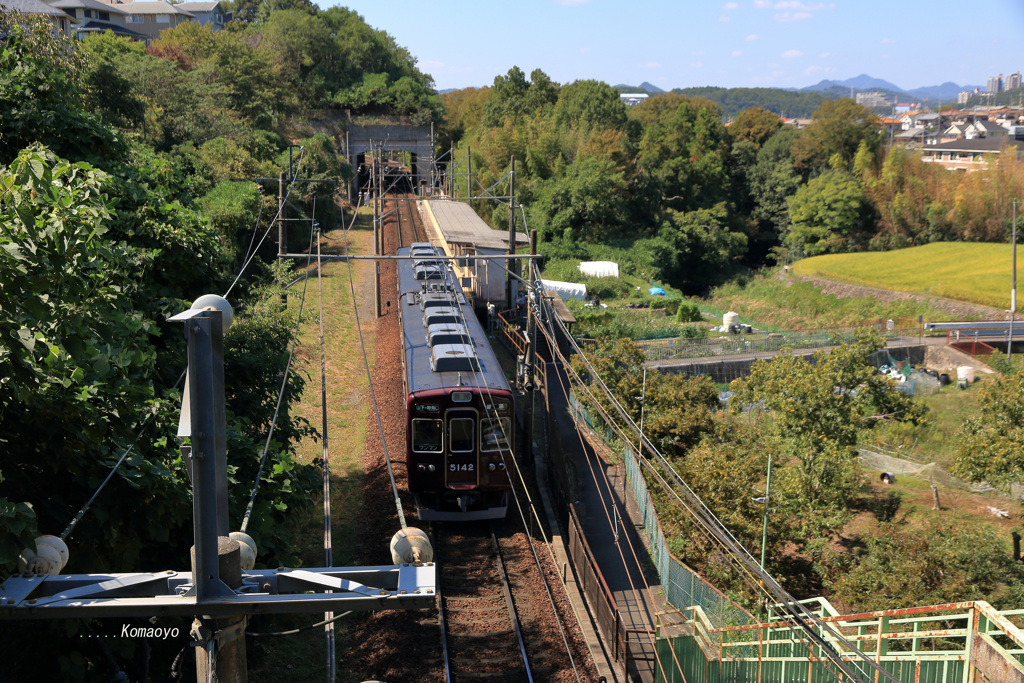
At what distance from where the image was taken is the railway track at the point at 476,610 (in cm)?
1030

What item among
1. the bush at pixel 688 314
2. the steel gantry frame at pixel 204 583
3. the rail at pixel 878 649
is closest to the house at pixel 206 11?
the bush at pixel 688 314

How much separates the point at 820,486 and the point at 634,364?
23.5 feet

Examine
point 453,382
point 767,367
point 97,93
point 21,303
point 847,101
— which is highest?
point 847,101

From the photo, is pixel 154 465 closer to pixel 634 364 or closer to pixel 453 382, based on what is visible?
pixel 453 382

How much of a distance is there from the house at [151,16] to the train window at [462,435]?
7108 cm

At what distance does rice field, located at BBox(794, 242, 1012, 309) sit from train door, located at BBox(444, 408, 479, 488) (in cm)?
3860

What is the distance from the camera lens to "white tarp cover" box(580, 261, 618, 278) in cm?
4703

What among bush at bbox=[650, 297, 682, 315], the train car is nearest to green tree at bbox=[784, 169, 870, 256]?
bush at bbox=[650, 297, 682, 315]

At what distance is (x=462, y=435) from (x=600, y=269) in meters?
35.0

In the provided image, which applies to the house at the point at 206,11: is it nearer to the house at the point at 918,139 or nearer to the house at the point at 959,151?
the house at the point at 918,139

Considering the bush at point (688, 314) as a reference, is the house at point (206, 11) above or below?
above

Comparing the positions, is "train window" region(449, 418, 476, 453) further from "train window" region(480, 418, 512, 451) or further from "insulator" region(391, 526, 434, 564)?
"insulator" region(391, 526, 434, 564)

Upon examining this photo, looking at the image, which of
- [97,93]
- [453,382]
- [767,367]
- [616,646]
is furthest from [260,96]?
[616,646]

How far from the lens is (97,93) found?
2652 centimetres
